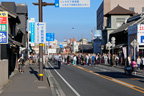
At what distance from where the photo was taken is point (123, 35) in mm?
51156

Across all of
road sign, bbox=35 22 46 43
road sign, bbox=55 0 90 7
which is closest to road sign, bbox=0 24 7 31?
road sign, bbox=35 22 46 43

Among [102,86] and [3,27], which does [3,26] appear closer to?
[3,27]

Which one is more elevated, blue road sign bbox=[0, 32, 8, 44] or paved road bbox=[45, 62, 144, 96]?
blue road sign bbox=[0, 32, 8, 44]

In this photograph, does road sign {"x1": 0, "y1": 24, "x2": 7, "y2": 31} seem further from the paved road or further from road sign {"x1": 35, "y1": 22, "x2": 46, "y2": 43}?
the paved road

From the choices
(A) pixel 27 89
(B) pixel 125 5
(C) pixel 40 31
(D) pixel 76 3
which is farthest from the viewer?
(B) pixel 125 5

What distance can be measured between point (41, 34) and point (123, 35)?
3481cm

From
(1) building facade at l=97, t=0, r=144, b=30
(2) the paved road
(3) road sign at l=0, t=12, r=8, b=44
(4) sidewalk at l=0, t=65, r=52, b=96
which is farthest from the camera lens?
(1) building facade at l=97, t=0, r=144, b=30

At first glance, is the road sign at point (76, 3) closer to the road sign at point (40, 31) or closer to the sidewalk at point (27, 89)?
the road sign at point (40, 31)

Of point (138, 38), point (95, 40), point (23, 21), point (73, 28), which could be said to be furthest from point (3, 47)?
point (73, 28)

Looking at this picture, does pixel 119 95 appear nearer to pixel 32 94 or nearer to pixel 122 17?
pixel 32 94

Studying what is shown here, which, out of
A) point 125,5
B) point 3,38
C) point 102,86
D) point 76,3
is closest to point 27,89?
point 3,38

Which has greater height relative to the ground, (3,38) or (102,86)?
(3,38)

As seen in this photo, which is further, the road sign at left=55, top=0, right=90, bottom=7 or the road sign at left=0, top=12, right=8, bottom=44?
the road sign at left=55, top=0, right=90, bottom=7

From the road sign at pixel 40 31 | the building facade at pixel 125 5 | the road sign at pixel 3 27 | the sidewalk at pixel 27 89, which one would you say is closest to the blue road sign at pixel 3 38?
the road sign at pixel 3 27
